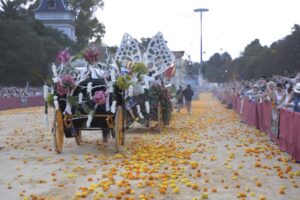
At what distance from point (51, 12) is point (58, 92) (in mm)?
77357

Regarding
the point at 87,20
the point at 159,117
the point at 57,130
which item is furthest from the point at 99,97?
the point at 87,20

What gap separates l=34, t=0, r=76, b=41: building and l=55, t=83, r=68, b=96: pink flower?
239 ft

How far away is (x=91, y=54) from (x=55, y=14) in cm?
7739

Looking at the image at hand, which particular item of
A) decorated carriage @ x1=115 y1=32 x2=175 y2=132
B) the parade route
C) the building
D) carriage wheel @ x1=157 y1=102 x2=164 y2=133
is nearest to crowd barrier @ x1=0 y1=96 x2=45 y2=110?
decorated carriage @ x1=115 y1=32 x2=175 y2=132

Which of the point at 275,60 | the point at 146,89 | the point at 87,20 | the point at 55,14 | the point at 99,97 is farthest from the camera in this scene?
the point at 55,14

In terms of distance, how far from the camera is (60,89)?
11.5m

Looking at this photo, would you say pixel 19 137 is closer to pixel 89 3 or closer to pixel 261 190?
pixel 261 190

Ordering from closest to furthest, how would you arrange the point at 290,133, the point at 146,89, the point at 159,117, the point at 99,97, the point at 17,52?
the point at 290,133 < the point at 99,97 < the point at 146,89 < the point at 159,117 < the point at 17,52

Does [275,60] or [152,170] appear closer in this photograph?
[152,170]

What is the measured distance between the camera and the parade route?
759 cm

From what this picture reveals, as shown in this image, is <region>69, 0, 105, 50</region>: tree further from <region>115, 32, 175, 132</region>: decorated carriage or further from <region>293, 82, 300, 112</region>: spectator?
<region>293, 82, 300, 112</region>: spectator

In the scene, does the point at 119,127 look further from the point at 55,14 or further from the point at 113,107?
the point at 55,14

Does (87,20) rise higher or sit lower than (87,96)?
higher

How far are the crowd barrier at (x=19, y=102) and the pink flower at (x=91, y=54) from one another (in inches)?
1196
